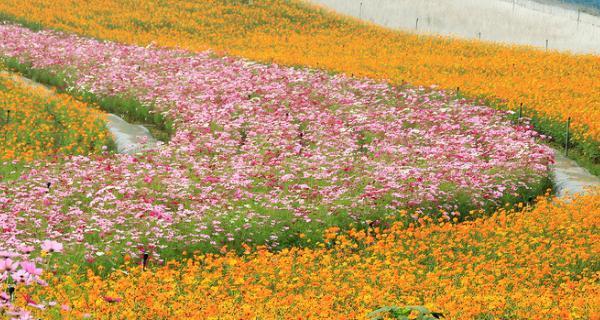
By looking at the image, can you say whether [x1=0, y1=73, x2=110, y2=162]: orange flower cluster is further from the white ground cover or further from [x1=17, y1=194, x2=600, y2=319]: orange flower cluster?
the white ground cover

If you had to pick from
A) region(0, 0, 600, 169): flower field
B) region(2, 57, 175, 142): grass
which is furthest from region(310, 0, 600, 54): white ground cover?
region(2, 57, 175, 142): grass

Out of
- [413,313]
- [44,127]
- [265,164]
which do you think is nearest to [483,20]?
[44,127]

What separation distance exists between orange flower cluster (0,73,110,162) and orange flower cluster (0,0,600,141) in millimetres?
10020

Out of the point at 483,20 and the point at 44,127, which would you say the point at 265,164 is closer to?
the point at 44,127

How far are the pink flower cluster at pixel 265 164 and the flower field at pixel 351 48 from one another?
1.91 metres

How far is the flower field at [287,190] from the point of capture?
32.0 ft

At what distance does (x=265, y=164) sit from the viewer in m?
18.0

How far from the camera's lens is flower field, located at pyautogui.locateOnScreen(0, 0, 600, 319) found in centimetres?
975

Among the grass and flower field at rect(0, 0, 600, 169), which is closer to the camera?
the grass

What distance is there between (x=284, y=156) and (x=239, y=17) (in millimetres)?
28799

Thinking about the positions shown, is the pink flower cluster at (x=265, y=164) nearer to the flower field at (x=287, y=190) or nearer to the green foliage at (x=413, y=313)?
the flower field at (x=287, y=190)

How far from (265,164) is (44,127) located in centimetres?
701

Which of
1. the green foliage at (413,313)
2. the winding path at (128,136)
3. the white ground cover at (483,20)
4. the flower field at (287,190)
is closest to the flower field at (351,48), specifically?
the flower field at (287,190)

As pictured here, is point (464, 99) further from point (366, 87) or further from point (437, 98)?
point (366, 87)
